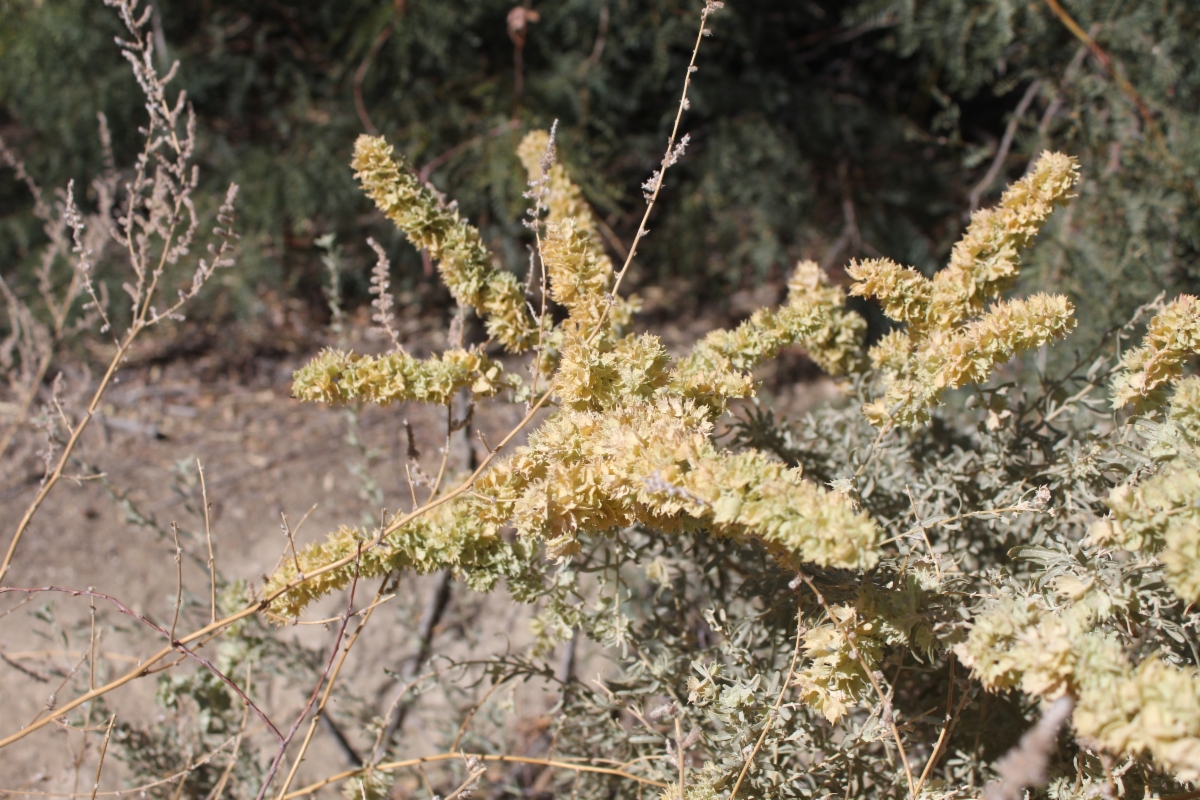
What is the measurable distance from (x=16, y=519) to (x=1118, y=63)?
329 cm

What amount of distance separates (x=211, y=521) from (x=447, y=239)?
1923mm

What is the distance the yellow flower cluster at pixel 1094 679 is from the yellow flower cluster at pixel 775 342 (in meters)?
0.32

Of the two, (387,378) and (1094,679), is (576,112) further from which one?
(1094,679)

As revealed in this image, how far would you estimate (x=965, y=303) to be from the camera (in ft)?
3.03

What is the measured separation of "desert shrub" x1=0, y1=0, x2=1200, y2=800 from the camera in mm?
658

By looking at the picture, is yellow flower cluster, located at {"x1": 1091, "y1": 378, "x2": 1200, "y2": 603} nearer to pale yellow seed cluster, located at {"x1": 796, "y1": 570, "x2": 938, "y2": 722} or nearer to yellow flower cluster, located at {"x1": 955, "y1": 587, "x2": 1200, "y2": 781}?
yellow flower cluster, located at {"x1": 955, "y1": 587, "x2": 1200, "y2": 781}

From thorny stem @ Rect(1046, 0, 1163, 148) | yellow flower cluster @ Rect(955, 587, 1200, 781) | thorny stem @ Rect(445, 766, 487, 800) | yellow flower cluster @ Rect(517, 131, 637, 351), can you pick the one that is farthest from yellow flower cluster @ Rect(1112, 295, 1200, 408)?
thorny stem @ Rect(1046, 0, 1163, 148)

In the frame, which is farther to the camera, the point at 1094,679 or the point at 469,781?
the point at 469,781

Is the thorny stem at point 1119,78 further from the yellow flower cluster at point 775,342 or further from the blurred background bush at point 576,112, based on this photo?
the yellow flower cluster at point 775,342

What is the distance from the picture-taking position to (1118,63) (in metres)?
2.15

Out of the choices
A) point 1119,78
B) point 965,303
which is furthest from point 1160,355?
point 1119,78

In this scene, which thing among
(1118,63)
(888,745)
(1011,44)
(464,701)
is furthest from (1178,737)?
(1011,44)

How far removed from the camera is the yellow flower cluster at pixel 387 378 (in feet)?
2.75

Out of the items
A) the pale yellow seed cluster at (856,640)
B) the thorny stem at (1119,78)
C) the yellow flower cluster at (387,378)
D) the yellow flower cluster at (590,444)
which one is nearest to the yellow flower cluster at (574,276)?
the yellow flower cluster at (590,444)
